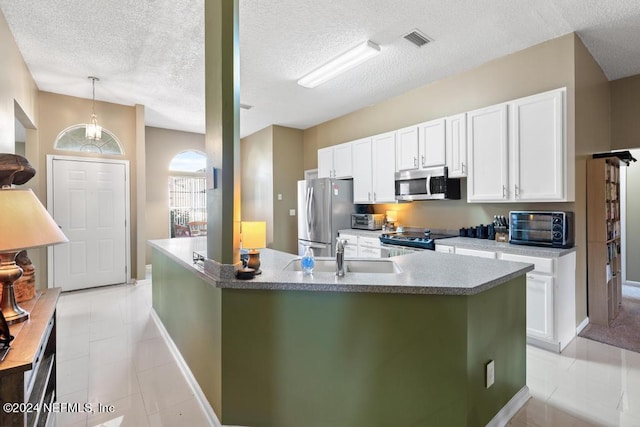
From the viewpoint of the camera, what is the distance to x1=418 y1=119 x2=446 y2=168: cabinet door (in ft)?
12.5

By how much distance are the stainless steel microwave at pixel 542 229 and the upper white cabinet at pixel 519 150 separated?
0.16 metres

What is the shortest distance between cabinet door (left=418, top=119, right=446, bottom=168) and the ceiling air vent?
99 centimetres

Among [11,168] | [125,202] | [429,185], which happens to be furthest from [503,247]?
[125,202]

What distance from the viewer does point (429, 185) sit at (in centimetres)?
387

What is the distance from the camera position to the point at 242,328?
172 centimetres

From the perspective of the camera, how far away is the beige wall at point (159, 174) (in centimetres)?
649

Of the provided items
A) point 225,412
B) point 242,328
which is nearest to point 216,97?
point 242,328

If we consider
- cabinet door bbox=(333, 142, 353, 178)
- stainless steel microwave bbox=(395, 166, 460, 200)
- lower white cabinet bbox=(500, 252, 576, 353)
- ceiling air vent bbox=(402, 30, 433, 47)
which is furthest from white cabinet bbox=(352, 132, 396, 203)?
lower white cabinet bbox=(500, 252, 576, 353)

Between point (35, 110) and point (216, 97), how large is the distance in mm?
4332

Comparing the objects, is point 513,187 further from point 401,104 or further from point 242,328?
point 242,328

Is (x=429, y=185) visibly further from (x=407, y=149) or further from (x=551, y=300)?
(x=551, y=300)

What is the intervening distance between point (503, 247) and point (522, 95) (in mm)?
1664

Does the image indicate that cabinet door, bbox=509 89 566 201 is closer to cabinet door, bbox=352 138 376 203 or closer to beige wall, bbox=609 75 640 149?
beige wall, bbox=609 75 640 149

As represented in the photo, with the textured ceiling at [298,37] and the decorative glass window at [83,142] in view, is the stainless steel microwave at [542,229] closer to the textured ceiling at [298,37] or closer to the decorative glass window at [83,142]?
the textured ceiling at [298,37]
